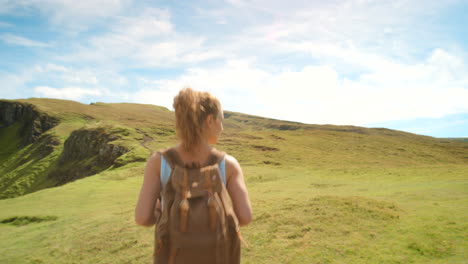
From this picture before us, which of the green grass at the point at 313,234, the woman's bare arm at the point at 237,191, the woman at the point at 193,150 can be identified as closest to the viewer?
the woman at the point at 193,150

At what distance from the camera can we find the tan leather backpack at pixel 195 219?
258cm

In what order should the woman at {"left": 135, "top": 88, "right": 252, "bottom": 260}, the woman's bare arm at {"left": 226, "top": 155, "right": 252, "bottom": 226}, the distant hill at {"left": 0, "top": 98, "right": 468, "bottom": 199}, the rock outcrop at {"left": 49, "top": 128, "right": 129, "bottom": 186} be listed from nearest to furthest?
the woman at {"left": 135, "top": 88, "right": 252, "bottom": 260}, the woman's bare arm at {"left": 226, "top": 155, "right": 252, "bottom": 226}, the distant hill at {"left": 0, "top": 98, "right": 468, "bottom": 199}, the rock outcrop at {"left": 49, "top": 128, "right": 129, "bottom": 186}

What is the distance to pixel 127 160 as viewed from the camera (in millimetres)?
44344

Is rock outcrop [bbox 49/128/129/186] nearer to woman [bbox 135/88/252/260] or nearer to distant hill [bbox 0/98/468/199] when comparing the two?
distant hill [bbox 0/98/468/199]

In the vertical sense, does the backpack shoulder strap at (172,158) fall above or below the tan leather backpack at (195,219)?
above

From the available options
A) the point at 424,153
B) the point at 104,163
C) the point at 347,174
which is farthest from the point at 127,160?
the point at 424,153

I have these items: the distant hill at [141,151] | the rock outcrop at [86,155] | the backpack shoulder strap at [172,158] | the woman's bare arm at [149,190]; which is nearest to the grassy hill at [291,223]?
the woman's bare arm at [149,190]

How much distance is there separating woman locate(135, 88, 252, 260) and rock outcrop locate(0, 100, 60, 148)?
4125 inches

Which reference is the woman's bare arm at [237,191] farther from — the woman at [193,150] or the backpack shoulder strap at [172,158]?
the backpack shoulder strap at [172,158]

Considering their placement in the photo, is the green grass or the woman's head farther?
the green grass

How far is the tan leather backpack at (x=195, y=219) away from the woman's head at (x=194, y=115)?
208 millimetres

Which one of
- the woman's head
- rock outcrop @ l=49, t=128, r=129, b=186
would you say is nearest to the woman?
the woman's head

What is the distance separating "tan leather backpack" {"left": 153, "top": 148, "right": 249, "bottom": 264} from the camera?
8.45 feet

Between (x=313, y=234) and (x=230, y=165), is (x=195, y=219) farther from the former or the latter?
(x=313, y=234)
